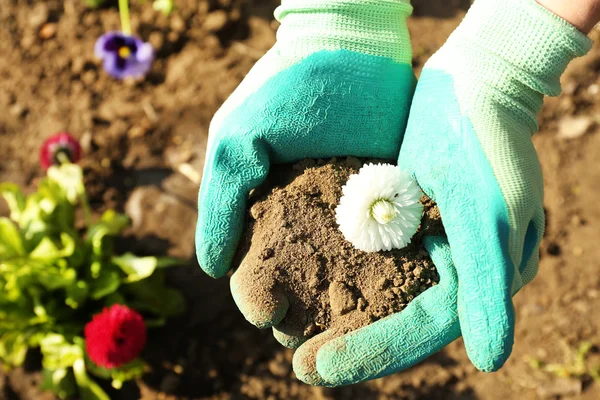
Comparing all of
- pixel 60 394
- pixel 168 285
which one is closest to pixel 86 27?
pixel 168 285

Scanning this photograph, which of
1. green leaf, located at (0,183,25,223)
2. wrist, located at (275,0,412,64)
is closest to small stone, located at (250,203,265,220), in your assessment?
wrist, located at (275,0,412,64)

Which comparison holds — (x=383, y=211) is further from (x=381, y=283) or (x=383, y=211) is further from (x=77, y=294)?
(x=77, y=294)

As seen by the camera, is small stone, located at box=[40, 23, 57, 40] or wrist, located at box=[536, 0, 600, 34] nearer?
wrist, located at box=[536, 0, 600, 34]

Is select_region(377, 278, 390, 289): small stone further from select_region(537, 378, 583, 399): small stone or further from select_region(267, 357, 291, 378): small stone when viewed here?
select_region(537, 378, 583, 399): small stone

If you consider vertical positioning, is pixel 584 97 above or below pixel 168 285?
above

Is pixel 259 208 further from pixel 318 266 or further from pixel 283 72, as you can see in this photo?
pixel 283 72

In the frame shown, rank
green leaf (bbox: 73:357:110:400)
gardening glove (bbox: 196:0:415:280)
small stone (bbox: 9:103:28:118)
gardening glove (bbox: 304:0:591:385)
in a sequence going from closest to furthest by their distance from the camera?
gardening glove (bbox: 304:0:591:385) → gardening glove (bbox: 196:0:415:280) → green leaf (bbox: 73:357:110:400) → small stone (bbox: 9:103:28:118)
